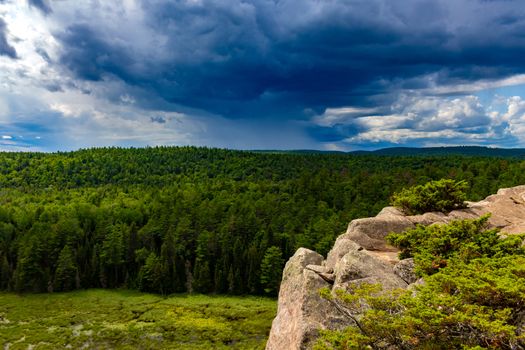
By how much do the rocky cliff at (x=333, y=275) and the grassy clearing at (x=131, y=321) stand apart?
35.7m

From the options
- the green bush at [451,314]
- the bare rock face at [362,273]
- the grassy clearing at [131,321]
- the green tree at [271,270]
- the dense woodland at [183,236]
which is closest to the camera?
the green bush at [451,314]

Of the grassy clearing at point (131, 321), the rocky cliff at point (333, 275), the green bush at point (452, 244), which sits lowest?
the grassy clearing at point (131, 321)

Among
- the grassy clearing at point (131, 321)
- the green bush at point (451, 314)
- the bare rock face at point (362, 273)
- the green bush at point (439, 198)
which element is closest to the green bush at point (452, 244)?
the bare rock face at point (362, 273)

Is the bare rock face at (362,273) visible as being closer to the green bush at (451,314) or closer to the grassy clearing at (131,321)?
the green bush at (451,314)

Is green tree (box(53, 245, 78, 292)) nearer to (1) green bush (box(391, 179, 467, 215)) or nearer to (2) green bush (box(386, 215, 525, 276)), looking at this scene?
(1) green bush (box(391, 179, 467, 215))

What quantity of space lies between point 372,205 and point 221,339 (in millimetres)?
77972

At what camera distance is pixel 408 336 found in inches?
596

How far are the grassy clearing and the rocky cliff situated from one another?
35.7 meters

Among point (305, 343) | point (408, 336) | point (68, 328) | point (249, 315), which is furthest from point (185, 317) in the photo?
point (408, 336)

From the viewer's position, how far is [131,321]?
6994 cm

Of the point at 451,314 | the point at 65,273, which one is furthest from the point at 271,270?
the point at 451,314

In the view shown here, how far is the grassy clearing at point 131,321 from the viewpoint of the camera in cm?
5956

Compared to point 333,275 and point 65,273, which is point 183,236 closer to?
point 65,273

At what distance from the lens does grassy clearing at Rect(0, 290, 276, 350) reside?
59562 mm
